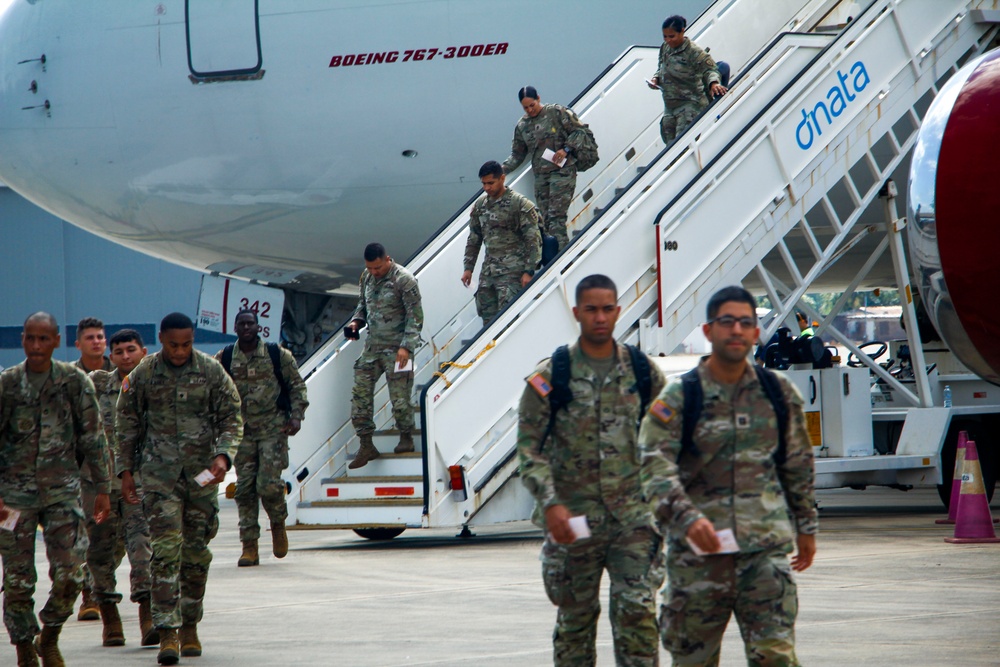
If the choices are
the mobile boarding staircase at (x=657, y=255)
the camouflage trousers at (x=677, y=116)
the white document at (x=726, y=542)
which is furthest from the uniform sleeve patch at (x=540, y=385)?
the camouflage trousers at (x=677, y=116)

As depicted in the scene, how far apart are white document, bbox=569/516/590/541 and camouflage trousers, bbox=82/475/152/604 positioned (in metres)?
3.35

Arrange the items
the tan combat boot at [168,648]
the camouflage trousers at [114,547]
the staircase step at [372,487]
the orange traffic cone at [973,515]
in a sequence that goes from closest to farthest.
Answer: the tan combat boot at [168,648] < the camouflage trousers at [114,547] < the orange traffic cone at [973,515] < the staircase step at [372,487]

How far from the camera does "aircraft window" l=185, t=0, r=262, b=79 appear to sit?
14.0 m

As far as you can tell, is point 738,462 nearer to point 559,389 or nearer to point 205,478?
point 559,389

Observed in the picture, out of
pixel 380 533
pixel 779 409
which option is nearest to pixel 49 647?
pixel 779 409

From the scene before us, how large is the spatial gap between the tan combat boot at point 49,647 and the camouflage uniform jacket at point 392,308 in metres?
5.14

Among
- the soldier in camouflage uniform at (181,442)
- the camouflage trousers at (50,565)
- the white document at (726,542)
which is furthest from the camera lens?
the soldier in camouflage uniform at (181,442)

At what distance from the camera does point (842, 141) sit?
37.7ft

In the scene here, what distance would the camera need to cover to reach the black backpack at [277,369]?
10.3m

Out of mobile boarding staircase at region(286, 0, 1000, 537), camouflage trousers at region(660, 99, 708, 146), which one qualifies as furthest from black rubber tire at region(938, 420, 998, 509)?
camouflage trousers at region(660, 99, 708, 146)

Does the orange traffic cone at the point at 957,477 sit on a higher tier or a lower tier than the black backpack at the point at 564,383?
lower

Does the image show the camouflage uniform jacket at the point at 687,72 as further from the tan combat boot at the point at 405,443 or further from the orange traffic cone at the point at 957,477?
the tan combat boot at the point at 405,443

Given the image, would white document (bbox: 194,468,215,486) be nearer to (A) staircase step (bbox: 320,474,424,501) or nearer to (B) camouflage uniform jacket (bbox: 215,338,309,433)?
(B) camouflage uniform jacket (bbox: 215,338,309,433)

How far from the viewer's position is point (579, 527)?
4.62 m
